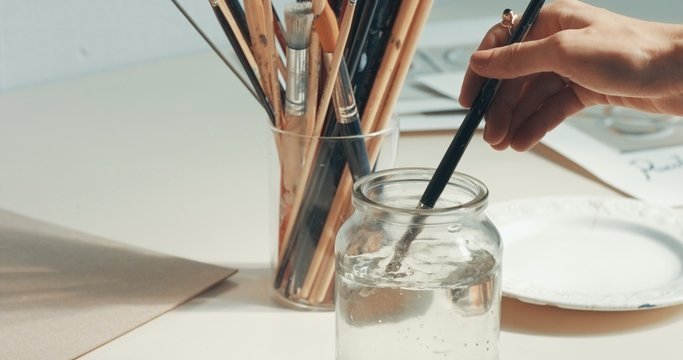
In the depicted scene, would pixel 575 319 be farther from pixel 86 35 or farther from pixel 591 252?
pixel 86 35

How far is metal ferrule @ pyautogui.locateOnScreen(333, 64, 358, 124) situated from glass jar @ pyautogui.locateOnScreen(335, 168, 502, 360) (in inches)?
3.3

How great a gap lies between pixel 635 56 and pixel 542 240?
0.24 m

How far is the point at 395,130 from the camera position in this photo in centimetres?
71

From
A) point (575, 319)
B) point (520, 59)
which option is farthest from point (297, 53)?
point (575, 319)

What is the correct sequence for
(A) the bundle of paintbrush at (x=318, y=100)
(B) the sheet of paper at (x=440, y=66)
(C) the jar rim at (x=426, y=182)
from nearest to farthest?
(C) the jar rim at (x=426, y=182)
(A) the bundle of paintbrush at (x=318, y=100)
(B) the sheet of paper at (x=440, y=66)

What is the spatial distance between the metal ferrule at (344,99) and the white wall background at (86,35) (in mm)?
669

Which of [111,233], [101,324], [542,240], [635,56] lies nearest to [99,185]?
[111,233]

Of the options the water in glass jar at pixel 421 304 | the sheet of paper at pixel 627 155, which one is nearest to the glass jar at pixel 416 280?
the water in glass jar at pixel 421 304

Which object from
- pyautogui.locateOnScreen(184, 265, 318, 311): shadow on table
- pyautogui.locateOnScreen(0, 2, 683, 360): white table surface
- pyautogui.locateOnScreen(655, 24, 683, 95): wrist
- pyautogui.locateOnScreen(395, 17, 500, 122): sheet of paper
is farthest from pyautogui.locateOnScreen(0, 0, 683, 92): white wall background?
pyautogui.locateOnScreen(655, 24, 683, 95): wrist

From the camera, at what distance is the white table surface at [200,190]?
0.66 metres

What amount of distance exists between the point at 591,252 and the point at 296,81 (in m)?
0.27

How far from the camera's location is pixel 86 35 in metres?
1.28

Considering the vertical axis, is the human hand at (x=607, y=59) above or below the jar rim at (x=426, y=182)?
above

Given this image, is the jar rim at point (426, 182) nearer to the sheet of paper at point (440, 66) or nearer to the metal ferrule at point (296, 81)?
the metal ferrule at point (296, 81)
